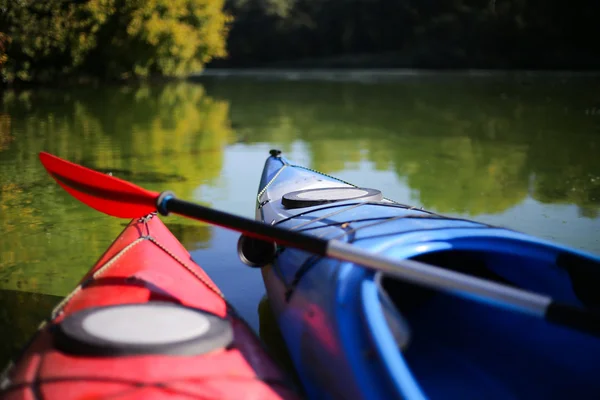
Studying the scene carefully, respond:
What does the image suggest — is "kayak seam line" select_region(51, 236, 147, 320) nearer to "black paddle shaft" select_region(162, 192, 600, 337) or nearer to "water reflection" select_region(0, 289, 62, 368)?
"black paddle shaft" select_region(162, 192, 600, 337)

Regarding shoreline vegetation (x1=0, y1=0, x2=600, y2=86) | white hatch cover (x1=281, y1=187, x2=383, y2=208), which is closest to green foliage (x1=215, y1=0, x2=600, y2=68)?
shoreline vegetation (x1=0, y1=0, x2=600, y2=86)

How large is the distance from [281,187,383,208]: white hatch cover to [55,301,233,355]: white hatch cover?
1019 mm

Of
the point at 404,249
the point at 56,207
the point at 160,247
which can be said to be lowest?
the point at 56,207

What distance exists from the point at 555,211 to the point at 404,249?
2603 millimetres

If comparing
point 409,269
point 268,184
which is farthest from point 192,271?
point 268,184

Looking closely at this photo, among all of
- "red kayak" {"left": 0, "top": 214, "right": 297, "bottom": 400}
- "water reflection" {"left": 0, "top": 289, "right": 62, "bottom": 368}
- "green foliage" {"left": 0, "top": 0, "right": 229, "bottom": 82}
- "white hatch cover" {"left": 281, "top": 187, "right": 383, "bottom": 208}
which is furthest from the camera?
"green foliage" {"left": 0, "top": 0, "right": 229, "bottom": 82}

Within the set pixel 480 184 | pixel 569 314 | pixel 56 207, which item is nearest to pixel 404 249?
pixel 569 314

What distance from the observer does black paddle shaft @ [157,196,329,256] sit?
1.87 metres

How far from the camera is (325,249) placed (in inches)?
71.9

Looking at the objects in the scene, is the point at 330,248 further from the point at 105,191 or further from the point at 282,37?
the point at 282,37

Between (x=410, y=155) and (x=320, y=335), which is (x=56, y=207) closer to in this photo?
(x=320, y=335)

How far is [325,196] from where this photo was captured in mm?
2738

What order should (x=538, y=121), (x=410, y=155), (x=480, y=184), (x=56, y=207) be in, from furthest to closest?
(x=538, y=121) → (x=410, y=155) → (x=480, y=184) → (x=56, y=207)

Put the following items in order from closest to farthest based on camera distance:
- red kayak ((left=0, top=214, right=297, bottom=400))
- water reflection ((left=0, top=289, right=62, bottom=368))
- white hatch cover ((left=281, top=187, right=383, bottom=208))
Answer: red kayak ((left=0, top=214, right=297, bottom=400)) < water reflection ((left=0, top=289, right=62, bottom=368)) < white hatch cover ((left=281, top=187, right=383, bottom=208))
